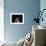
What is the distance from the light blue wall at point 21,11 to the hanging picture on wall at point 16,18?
127 millimetres

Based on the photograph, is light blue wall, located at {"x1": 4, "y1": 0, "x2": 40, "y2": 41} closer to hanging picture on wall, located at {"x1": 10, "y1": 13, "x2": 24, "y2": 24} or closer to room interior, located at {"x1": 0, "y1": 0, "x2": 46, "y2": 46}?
room interior, located at {"x1": 0, "y1": 0, "x2": 46, "y2": 46}

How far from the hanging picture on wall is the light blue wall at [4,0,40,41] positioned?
127 millimetres

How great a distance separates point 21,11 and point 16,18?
1.23ft

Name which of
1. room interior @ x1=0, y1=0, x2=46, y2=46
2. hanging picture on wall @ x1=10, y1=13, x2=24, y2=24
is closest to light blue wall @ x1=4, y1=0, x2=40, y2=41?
room interior @ x1=0, y1=0, x2=46, y2=46

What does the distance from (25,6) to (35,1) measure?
0.47 metres

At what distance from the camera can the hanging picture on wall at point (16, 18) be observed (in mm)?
5625

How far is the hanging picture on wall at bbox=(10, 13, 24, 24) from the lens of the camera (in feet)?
18.5

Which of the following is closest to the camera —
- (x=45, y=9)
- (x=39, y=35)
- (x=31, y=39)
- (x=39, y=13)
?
(x=39, y=35)

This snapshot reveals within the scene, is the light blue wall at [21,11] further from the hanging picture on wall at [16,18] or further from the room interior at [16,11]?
the hanging picture on wall at [16,18]

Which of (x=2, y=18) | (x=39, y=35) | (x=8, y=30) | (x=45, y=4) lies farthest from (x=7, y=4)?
(x=39, y=35)

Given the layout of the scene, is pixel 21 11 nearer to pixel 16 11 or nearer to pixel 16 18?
pixel 16 11

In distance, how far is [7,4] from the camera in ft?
18.3

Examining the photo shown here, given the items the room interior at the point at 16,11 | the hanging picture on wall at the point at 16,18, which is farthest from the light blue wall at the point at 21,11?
the hanging picture on wall at the point at 16,18

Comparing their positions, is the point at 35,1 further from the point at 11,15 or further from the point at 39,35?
the point at 39,35
